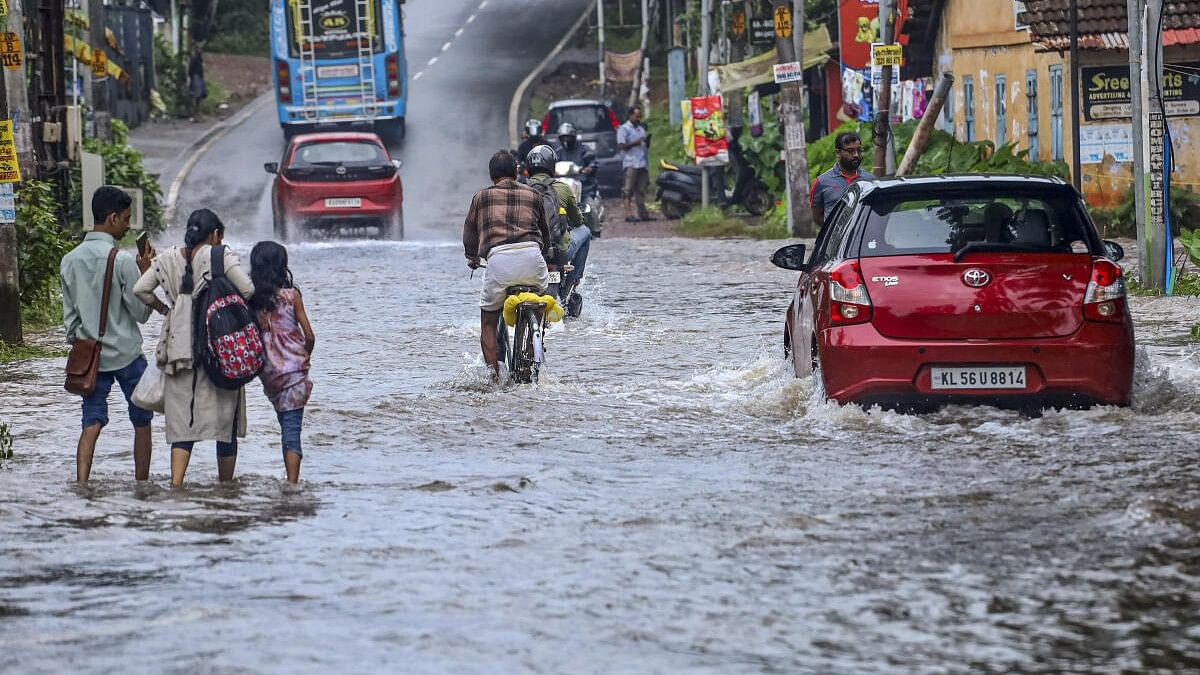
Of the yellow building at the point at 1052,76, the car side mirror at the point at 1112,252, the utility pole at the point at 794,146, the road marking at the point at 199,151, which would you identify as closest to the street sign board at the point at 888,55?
the yellow building at the point at 1052,76

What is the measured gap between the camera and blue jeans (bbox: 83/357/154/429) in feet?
33.3

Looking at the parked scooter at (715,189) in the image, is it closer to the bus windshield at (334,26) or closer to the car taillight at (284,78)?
the bus windshield at (334,26)

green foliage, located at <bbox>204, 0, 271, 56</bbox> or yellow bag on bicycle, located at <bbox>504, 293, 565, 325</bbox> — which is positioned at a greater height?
green foliage, located at <bbox>204, 0, 271, 56</bbox>

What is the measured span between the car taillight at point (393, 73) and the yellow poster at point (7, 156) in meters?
28.1

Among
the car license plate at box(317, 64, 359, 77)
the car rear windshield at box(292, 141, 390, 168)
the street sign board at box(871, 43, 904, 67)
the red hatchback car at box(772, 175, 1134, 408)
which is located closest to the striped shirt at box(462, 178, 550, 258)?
the red hatchback car at box(772, 175, 1134, 408)

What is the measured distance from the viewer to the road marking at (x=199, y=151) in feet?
125

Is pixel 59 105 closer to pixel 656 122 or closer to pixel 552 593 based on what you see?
pixel 552 593

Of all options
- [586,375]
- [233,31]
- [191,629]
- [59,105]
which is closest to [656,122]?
[233,31]

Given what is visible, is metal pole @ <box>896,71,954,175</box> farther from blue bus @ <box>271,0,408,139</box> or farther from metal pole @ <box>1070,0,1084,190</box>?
blue bus @ <box>271,0,408,139</box>

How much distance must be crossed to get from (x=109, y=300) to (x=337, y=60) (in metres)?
33.8

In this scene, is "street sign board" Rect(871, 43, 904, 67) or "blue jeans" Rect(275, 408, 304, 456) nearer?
"blue jeans" Rect(275, 408, 304, 456)

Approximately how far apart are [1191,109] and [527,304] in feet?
26.8

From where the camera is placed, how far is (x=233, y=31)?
71812 mm

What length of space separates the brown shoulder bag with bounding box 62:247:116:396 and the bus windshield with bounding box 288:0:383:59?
108ft
